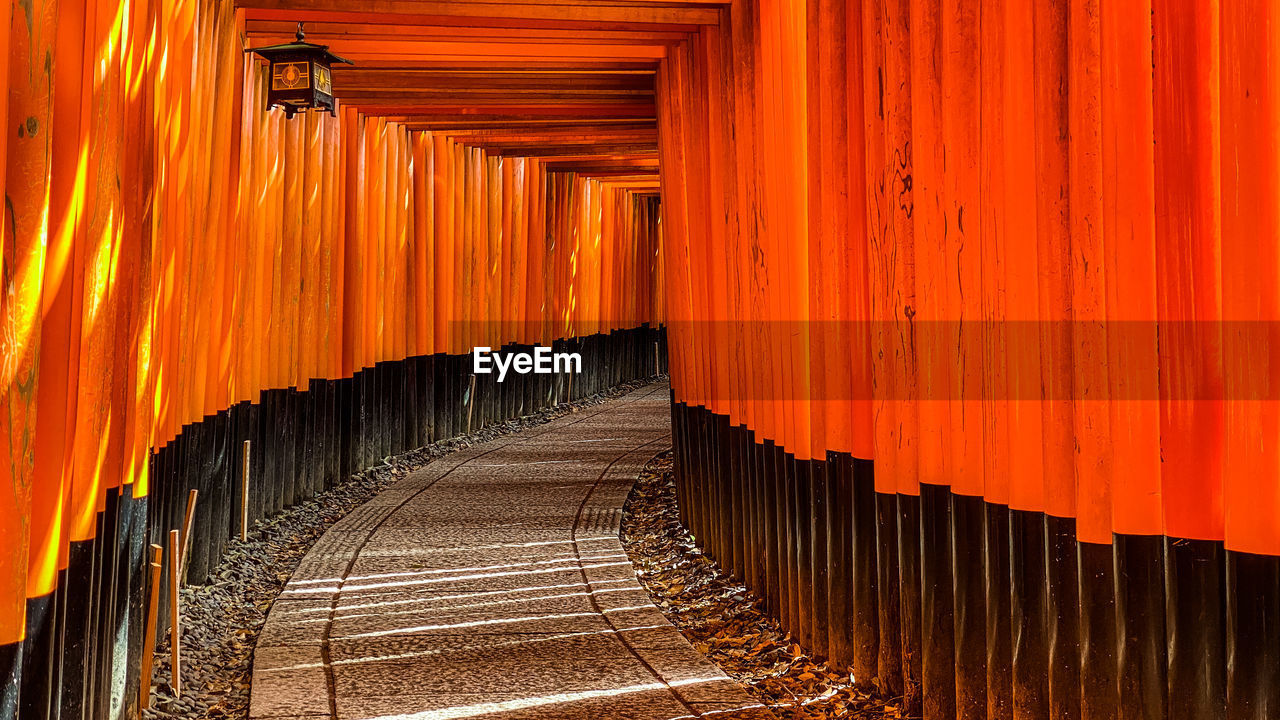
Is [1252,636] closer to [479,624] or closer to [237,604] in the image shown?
[479,624]

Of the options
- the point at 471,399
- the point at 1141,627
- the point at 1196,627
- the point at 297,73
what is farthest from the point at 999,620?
the point at 471,399

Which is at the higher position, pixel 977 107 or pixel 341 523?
pixel 977 107

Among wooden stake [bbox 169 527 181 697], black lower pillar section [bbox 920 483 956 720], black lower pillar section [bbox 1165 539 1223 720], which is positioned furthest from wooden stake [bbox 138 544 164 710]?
black lower pillar section [bbox 1165 539 1223 720]

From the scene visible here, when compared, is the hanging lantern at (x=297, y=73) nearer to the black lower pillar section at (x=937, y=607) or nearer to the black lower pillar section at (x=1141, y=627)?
the black lower pillar section at (x=937, y=607)

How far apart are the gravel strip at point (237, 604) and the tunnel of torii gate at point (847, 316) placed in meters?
0.23

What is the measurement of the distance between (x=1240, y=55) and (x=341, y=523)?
→ 737 centimetres

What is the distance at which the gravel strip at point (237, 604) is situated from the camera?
4883 mm

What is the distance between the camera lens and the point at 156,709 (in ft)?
15.3

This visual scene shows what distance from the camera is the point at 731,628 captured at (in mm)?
6145

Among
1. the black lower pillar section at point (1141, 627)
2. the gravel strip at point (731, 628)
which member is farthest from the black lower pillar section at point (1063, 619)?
the gravel strip at point (731, 628)

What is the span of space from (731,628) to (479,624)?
1342 millimetres

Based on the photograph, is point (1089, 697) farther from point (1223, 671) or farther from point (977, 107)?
point (977, 107)

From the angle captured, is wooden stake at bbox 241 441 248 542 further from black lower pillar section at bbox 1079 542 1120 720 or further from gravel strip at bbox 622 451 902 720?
black lower pillar section at bbox 1079 542 1120 720

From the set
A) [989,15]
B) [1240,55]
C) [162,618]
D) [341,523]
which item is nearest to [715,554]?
[341,523]
